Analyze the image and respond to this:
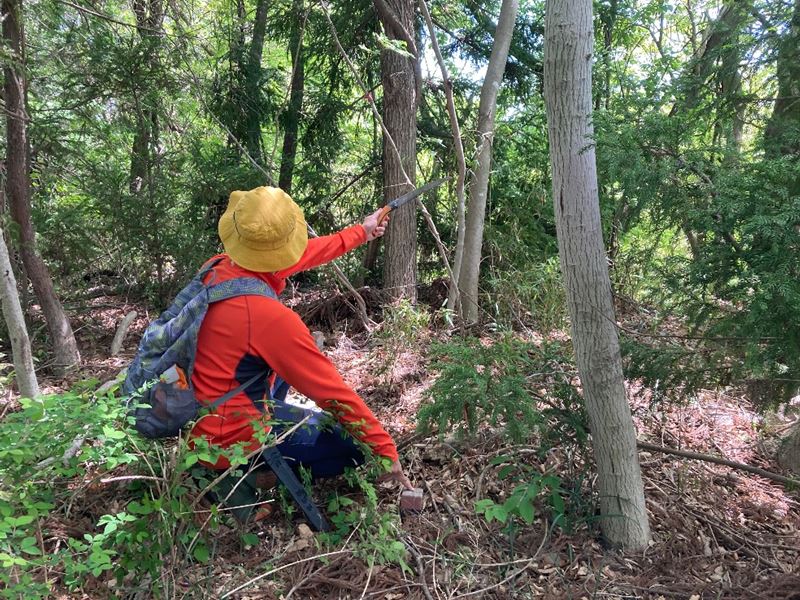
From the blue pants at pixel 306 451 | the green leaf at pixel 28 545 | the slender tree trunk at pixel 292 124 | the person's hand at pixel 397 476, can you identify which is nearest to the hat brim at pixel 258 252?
the blue pants at pixel 306 451

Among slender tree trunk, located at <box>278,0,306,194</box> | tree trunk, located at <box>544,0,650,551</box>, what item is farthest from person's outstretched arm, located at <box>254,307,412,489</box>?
slender tree trunk, located at <box>278,0,306,194</box>

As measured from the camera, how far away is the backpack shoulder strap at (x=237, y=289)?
253 cm

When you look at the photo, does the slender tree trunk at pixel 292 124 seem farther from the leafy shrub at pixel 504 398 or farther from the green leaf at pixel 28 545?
the green leaf at pixel 28 545

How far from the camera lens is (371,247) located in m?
6.71

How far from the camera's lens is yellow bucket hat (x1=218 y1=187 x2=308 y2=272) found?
252 centimetres

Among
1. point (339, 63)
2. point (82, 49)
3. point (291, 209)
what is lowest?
point (291, 209)

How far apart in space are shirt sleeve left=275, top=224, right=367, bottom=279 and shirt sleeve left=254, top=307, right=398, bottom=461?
67 centimetres

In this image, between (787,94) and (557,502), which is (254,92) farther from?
(557,502)

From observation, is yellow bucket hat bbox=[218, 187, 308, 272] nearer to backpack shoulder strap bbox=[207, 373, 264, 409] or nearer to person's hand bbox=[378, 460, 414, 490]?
backpack shoulder strap bbox=[207, 373, 264, 409]

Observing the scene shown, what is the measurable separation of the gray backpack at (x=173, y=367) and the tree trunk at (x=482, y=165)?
337 centimetres

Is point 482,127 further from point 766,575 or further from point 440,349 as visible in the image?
point 766,575

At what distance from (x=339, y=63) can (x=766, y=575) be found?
22.2 ft

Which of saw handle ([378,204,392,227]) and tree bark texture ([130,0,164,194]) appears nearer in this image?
saw handle ([378,204,392,227])

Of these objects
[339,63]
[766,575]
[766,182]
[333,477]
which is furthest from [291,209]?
[339,63]
